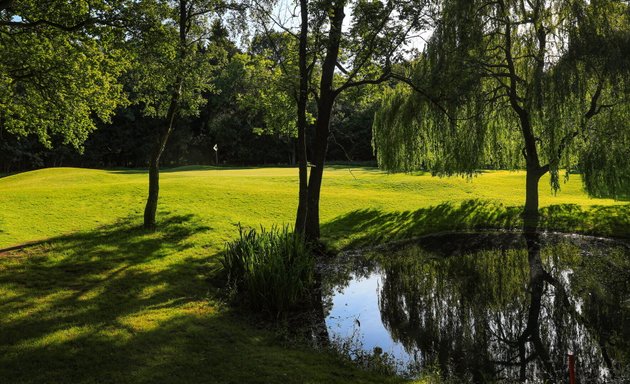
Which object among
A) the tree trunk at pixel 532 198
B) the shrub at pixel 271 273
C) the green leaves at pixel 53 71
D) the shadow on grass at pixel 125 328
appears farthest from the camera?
the tree trunk at pixel 532 198

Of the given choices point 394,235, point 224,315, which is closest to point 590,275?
point 394,235

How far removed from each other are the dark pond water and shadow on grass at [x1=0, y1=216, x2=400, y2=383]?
1893 mm

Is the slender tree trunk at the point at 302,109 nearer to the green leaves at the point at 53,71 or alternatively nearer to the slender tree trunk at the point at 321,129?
the slender tree trunk at the point at 321,129

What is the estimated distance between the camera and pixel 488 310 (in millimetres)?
10289

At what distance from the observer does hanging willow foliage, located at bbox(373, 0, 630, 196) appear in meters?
15.2

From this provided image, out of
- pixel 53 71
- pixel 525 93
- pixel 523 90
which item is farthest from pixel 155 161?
pixel 523 90

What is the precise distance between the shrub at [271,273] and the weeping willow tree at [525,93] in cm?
611

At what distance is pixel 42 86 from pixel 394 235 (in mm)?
12926

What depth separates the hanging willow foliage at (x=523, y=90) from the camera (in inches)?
598

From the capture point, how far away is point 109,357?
7.09m

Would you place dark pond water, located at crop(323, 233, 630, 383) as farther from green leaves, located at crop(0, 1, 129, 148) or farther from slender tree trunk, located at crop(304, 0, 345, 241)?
green leaves, located at crop(0, 1, 129, 148)

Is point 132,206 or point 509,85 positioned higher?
point 509,85

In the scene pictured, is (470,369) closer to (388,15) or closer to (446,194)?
(388,15)

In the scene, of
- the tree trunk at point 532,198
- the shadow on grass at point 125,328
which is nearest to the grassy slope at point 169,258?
the shadow on grass at point 125,328
